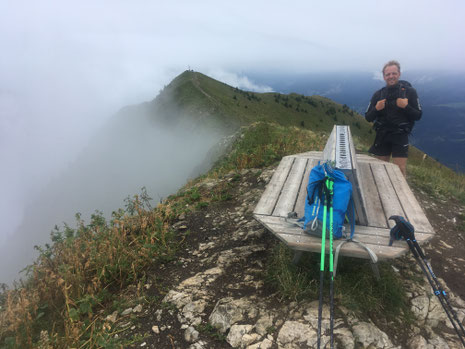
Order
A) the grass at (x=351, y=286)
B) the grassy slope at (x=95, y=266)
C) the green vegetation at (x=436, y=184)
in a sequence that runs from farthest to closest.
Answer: the green vegetation at (x=436, y=184) < the grassy slope at (x=95, y=266) < the grass at (x=351, y=286)

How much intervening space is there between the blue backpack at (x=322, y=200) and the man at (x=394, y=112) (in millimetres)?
2717

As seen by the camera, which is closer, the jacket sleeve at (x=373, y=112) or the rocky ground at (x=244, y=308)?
the rocky ground at (x=244, y=308)

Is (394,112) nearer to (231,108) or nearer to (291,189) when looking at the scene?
(291,189)

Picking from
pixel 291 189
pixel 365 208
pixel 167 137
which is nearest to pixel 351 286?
pixel 365 208

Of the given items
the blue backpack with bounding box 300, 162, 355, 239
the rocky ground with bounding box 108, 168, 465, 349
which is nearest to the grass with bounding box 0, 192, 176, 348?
the rocky ground with bounding box 108, 168, 465, 349

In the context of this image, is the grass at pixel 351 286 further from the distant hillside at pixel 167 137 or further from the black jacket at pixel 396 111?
the distant hillside at pixel 167 137

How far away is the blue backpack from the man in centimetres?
272

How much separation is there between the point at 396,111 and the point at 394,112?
35 mm

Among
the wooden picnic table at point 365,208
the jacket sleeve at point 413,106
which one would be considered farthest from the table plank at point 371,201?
the jacket sleeve at point 413,106

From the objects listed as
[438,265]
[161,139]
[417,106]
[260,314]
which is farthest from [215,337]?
[161,139]

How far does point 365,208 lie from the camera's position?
3.41 m

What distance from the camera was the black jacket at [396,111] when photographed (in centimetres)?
479

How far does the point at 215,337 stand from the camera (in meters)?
3.08

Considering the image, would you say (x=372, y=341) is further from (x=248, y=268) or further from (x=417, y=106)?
(x=417, y=106)
